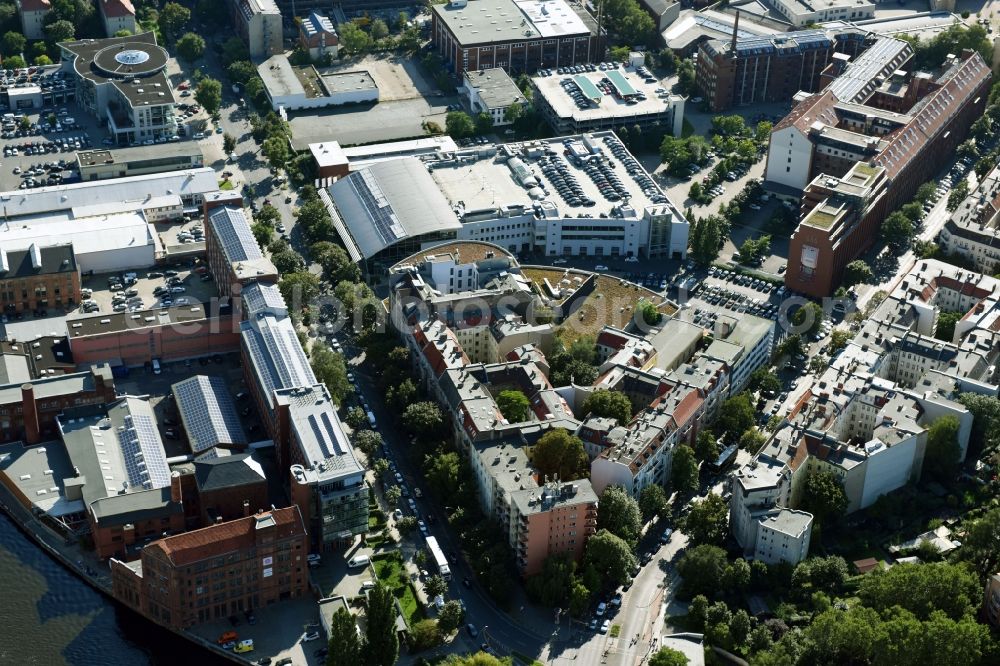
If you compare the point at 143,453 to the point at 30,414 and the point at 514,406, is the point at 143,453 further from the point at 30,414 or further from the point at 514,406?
the point at 514,406

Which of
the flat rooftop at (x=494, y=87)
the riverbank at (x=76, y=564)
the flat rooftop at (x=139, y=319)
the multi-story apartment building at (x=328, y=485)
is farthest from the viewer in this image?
the flat rooftop at (x=494, y=87)

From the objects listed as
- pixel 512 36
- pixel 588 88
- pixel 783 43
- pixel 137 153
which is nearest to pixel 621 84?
pixel 588 88

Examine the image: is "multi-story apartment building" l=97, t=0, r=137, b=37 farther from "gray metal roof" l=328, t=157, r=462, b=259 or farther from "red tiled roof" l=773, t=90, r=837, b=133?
"red tiled roof" l=773, t=90, r=837, b=133

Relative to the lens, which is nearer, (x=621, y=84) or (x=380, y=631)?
(x=380, y=631)

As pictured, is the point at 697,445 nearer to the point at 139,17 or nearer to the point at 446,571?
the point at 446,571

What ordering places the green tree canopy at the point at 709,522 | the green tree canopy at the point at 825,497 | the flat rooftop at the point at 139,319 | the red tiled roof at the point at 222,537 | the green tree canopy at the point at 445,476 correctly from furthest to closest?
the flat rooftop at the point at 139,319 < the green tree canopy at the point at 445,476 < the green tree canopy at the point at 825,497 < the green tree canopy at the point at 709,522 < the red tiled roof at the point at 222,537

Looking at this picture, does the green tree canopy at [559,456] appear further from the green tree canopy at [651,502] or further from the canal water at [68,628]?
the canal water at [68,628]

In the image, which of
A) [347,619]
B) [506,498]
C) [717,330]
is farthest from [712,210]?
[347,619]

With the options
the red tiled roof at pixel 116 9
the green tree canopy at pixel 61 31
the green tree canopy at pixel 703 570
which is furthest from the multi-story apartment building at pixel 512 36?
the green tree canopy at pixel 703 570
